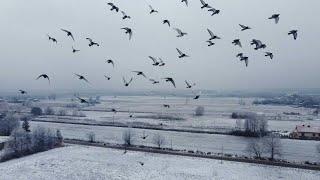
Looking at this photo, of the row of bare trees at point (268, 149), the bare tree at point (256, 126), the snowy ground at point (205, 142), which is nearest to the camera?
the row of bare trees at point (268, 149)

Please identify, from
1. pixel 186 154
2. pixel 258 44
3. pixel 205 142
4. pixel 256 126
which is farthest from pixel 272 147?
pixel 258 44

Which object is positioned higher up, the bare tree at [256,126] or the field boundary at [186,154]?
the bare tree at [256,126]

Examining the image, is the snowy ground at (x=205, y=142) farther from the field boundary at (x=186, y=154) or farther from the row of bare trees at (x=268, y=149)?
the field boundary at (x=186, y=154)

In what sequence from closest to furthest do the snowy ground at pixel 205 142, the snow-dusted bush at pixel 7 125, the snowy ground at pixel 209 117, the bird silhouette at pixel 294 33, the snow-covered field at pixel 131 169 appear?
1. the bird silhouette at pixel 294 33
2. the snow-covered field at pixel 131 169
3. the snowy ground at pixel 205 142
4. the snow-dusted bush at pixel 7 125
5. the snowy ground at pixel 209 117

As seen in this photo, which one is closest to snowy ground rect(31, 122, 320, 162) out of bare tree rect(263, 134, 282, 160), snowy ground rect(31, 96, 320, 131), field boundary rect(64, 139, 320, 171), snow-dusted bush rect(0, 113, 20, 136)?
bare tree rect(263, 134, 282, 160)

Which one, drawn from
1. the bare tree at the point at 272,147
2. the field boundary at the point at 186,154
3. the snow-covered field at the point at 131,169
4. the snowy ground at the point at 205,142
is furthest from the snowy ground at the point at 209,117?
the snow-covered field at the point at 131,169

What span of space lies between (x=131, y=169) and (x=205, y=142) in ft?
41.3

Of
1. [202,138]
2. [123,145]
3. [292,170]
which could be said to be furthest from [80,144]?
[292,170]

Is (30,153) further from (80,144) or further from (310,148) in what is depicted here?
(310,148)

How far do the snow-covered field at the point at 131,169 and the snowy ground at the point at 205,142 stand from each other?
4230mm

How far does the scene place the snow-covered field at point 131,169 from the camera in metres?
23.3

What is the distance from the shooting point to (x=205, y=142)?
36344mm

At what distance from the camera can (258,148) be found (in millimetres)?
28922

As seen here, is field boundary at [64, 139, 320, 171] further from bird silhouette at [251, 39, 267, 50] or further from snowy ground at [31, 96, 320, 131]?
bird silhouette at [251, 39, 267, 50]
